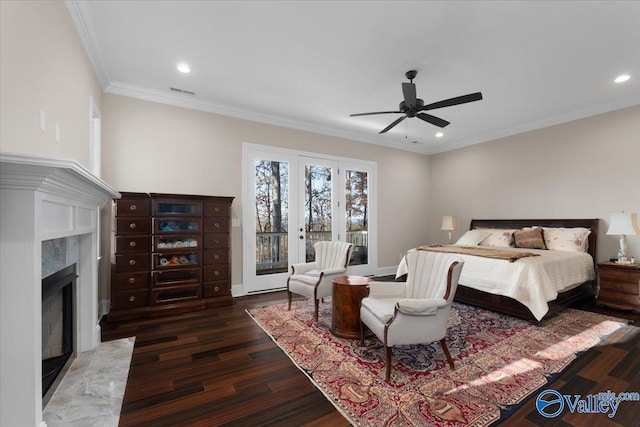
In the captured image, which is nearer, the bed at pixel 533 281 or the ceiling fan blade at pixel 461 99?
the ceiling fan blade at pixel 461 99

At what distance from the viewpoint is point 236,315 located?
360 cm

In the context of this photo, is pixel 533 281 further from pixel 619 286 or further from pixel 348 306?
pixel 348 306

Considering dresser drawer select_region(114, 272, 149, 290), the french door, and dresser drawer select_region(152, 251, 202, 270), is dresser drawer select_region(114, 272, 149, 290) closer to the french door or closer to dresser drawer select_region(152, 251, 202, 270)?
dresser drawer select_region(152, 251, 202, 270)

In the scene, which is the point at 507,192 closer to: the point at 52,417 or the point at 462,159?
the point at 462,159

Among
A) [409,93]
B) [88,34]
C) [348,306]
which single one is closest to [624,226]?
[409,93]

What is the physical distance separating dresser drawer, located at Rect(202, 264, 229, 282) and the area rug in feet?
2.62

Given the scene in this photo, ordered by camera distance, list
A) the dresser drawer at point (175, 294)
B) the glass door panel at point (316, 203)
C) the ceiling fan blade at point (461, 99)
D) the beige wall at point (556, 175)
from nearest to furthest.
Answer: the ceiling fan blade at point (461, 99)
the dresser drawer at point (175, 294)
the beige wall at point (556, 175)
the glass door panel at point (316, 203)

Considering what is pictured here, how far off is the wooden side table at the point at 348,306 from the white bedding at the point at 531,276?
1.78 meters

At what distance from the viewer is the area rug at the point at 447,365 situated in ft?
6.01

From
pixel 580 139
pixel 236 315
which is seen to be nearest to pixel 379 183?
pixel 580 139

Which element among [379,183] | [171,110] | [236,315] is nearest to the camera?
[236,315]

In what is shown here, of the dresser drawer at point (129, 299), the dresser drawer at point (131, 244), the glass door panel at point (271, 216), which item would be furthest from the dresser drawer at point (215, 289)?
the dresser drawer at point (131, 244)

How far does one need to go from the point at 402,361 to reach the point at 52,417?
94.5 inches

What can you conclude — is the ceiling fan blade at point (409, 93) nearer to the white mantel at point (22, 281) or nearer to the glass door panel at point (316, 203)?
the glass door panel at point (316, 203)
